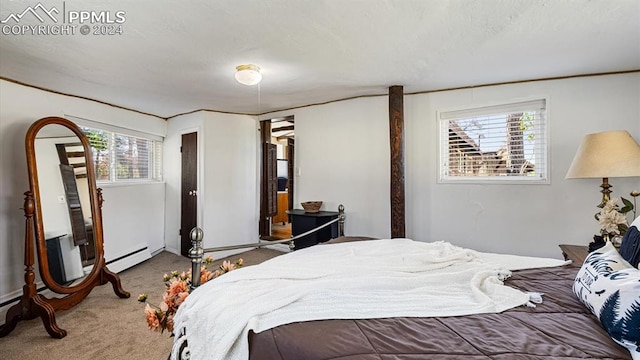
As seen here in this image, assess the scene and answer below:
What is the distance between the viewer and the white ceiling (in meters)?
1.66

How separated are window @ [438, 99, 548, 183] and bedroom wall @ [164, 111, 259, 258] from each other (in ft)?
9.24

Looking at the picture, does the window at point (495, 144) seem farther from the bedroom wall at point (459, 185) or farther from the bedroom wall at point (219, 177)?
the bedroom wall at point (219, 177)

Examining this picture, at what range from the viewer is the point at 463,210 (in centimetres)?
312

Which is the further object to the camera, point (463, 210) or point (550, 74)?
point (463, 210)

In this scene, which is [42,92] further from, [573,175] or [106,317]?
[573,175]

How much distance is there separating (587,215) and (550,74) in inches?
52.7

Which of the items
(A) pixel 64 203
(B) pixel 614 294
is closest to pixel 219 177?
(A) pixel 64 203

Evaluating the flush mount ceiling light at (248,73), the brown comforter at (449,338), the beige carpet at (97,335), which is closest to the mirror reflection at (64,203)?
the beige carpet at (97,335)

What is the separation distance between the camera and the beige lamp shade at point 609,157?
6.75 ft

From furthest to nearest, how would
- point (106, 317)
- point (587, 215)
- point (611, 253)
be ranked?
point (587, 215)
point (106, 317)
point (611, 253)

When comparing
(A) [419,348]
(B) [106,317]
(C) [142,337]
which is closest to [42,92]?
(B) [106,317]

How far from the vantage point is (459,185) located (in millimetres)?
3141

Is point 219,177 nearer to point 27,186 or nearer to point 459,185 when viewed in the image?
point 27,186

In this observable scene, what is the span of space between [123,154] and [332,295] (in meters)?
4.09
